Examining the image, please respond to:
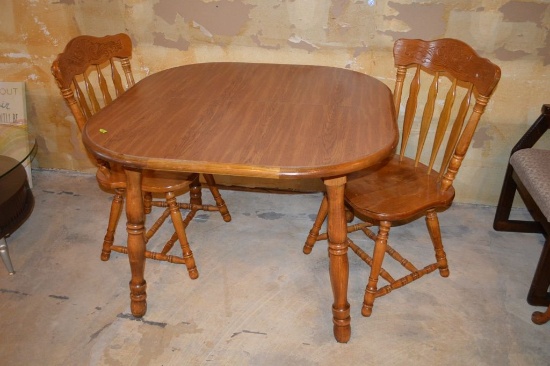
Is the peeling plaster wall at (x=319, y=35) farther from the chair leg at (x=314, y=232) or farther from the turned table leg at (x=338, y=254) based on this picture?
the turned table leg at (x=338, y=254)

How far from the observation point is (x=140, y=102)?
188 centimetres

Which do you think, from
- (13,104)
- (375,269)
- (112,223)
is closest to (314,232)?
(375,269)

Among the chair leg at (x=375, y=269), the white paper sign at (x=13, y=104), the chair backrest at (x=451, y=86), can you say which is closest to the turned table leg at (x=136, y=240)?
the chair leg at (x=375, y=269)

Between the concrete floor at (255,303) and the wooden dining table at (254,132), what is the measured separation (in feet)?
0.48

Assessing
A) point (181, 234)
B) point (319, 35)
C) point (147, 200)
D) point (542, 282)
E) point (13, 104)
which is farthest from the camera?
point (13, 104)

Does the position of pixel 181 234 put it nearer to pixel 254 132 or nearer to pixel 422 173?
pixel 254 132

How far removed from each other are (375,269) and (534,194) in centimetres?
73

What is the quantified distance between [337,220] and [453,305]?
77 cm

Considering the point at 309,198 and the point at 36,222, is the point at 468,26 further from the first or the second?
the point at 36,222

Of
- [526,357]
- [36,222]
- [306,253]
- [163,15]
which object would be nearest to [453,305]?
[526,357]

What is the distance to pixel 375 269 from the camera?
1.93 m

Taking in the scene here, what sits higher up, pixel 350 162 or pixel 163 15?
pixel 163 15

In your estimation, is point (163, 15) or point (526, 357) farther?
point (163, 15)

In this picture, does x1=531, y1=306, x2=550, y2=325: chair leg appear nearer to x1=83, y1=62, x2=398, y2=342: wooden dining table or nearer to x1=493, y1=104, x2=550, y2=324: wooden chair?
x1=493, y1=104, x2=550, y2=324: wooden chair
